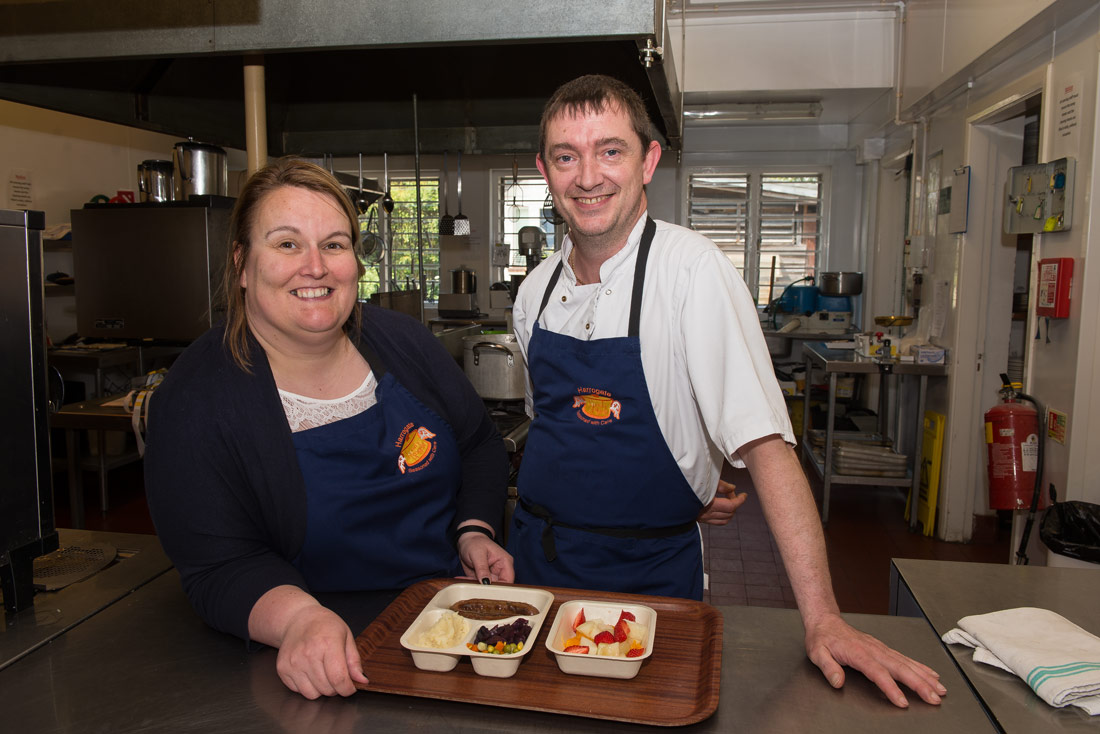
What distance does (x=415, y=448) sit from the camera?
1545 millimetres

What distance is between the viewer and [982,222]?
4.46 metres

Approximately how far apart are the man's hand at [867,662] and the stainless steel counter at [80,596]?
1181 mm

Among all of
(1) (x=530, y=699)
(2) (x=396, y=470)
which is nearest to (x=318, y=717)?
(1) (x=530, y=699)

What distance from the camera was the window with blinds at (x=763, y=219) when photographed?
7973 millimetres

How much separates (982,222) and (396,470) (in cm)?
421

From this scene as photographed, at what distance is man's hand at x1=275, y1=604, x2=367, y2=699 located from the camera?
3.55 ft

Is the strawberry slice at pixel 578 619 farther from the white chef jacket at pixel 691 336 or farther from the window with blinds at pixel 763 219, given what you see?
the window with blinds at pixel 763 219

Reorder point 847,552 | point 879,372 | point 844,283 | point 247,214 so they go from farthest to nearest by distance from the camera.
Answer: point 844,283 < point 879,372 < point 847,552 < point 247,214

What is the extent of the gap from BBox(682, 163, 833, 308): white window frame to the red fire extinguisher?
4441 mm

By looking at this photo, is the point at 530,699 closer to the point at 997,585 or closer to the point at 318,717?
the point at 318,717

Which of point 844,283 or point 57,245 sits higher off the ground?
point 57,245

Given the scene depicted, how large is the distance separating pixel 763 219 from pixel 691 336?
7029 mm

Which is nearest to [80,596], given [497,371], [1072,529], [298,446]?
[298,446]

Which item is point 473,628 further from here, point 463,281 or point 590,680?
point 463,281
